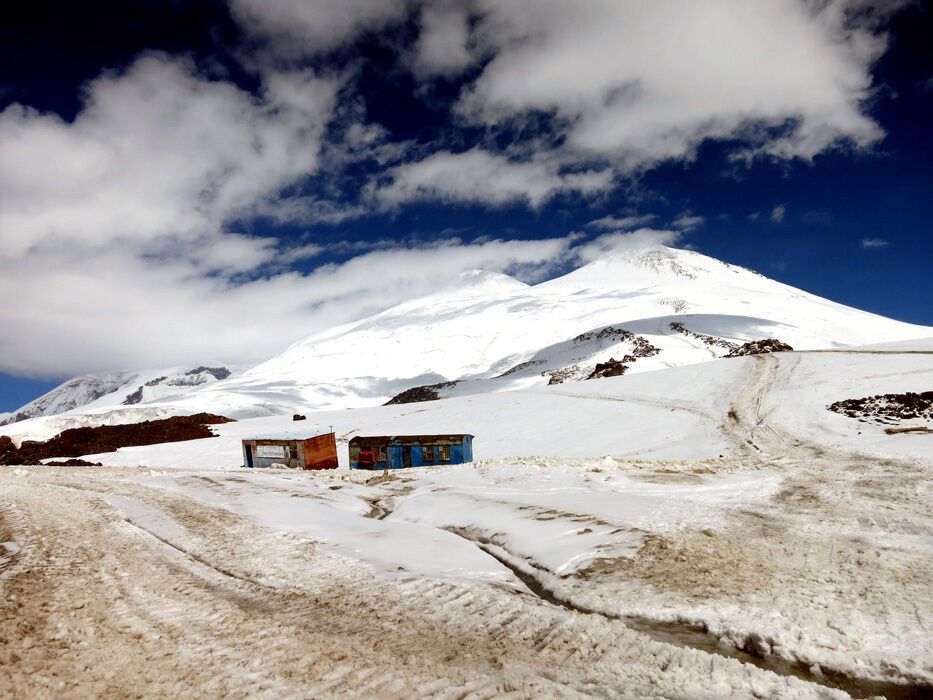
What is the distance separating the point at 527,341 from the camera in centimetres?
13675

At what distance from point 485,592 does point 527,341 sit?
13103 cm

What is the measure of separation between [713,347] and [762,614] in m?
76.5

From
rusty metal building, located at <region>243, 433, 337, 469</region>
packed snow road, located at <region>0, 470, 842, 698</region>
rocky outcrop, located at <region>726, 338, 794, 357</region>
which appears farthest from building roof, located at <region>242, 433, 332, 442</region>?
rocky outcrop, located at <region>726, 338, 794, 357</region>

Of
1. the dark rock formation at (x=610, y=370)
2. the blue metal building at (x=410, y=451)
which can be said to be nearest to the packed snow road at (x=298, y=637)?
the blue metal building at (x=410, y=451)

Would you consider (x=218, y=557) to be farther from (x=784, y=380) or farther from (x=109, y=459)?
(x=784, y=380)

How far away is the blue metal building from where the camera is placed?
25.6 metres

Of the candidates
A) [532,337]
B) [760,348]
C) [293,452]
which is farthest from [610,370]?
[532,337]

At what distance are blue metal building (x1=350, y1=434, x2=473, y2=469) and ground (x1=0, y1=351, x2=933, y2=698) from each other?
11.1 m

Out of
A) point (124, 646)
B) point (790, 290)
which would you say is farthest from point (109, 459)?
point (790, 290)

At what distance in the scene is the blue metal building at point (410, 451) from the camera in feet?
84.1

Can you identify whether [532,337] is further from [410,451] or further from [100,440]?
[410,451]

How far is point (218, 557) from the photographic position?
28.5 ft

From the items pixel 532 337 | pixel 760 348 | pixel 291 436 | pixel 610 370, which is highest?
pixel 532 337

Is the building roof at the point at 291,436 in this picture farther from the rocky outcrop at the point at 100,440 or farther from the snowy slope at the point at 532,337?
the snowy slope at the point at 532,337
